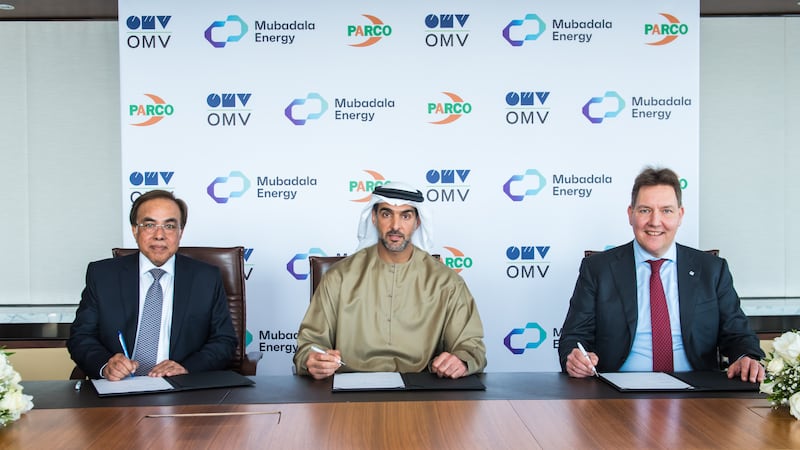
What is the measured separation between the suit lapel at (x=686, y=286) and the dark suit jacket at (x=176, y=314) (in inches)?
76.8

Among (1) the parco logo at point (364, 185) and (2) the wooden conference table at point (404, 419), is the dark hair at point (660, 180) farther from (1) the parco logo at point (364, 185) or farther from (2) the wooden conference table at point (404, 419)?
(1) the parco logo at point (364, 185)

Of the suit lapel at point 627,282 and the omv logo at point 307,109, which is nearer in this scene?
the suit lapel at point 627,282

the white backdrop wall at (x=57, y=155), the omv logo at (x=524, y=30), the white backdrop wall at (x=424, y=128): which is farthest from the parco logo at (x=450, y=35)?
the white backdrop wall at (x=57, y=155)

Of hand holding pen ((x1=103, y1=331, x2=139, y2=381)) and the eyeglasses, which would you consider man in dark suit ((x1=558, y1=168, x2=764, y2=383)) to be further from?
the eyeglasses

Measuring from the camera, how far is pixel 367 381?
8.03ft

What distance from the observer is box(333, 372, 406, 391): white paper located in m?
2.36

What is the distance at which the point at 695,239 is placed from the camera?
4.57 m

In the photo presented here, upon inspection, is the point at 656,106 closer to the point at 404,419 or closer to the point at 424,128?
the point at 424,128

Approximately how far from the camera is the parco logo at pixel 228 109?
14.7ft

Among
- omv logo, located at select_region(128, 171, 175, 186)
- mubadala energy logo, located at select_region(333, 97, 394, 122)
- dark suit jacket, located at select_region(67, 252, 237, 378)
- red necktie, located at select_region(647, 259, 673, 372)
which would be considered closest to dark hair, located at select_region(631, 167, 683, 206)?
red necktie, located at select_region(647, 259, 673, 372)

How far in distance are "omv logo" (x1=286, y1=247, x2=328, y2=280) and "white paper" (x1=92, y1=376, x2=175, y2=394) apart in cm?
197

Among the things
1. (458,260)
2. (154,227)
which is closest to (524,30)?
(458,260)

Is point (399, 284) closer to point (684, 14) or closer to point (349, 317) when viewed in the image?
point (349, 317)

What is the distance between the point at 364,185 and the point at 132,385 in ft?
7.55
